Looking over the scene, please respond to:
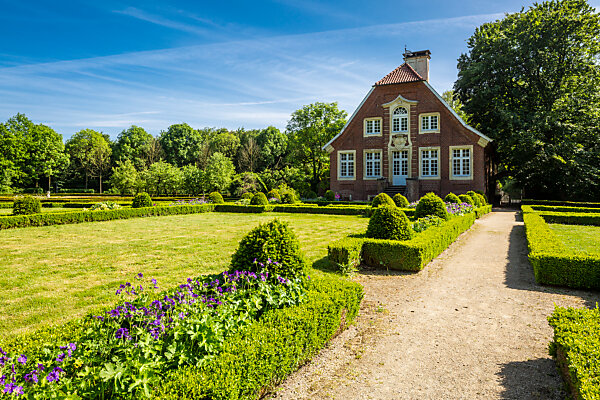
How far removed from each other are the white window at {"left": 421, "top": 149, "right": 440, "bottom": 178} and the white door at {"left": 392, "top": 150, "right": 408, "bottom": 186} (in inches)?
55.8

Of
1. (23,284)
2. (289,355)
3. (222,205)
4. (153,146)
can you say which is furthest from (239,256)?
(153,146)

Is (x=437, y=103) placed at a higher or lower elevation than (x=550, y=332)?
higher

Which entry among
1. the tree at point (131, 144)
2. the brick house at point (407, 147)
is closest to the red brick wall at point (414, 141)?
the brick house at point (407, 147)

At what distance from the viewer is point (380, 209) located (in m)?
9.52

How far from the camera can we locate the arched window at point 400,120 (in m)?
30.5

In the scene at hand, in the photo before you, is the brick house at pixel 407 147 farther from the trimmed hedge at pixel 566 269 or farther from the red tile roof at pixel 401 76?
the trimmed hedge at pixel 566 269

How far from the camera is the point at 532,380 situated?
3777mm

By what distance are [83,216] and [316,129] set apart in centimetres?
2631

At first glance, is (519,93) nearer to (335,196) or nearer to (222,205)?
Result: (335,196)

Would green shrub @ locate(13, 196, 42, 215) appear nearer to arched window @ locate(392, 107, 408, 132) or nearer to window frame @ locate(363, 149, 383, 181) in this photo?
window frame @ locate(363, 149, 383, 181)

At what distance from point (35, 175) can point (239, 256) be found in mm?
58521

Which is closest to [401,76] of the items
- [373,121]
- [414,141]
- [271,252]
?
[373,121]

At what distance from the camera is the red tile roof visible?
30297 millimetres

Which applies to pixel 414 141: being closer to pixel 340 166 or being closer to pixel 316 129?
pixel 340 166
